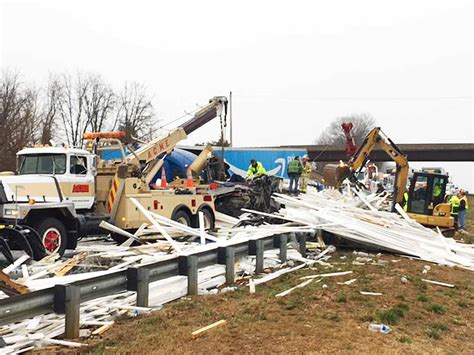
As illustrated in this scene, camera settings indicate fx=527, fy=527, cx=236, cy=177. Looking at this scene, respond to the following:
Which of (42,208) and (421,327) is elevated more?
(42,208)

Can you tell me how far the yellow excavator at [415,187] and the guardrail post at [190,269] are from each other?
12369 mm

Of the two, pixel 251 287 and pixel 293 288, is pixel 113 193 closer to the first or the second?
pixel 251 287

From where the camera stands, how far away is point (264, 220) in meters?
13.3

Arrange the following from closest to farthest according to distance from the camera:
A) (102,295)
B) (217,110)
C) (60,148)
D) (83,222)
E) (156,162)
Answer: (102,295) < (83,222) < (60,148) < (156,162) < (217,110)

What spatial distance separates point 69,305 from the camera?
5406 mm

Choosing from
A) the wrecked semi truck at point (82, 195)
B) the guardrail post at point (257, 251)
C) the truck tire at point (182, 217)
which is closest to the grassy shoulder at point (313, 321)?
the guardrail post at point (257, 251)

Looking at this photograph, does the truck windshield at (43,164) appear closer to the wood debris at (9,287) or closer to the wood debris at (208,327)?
the wood debris at (9,287)

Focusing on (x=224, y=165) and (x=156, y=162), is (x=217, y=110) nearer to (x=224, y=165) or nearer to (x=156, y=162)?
(x=224, y=165)

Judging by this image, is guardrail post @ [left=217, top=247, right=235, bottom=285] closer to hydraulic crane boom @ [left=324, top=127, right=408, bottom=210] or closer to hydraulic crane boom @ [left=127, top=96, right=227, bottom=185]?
hydraulic crane boom @ [left=127, top=96, right=227, bottom=185]

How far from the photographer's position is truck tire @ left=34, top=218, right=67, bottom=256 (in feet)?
36.4

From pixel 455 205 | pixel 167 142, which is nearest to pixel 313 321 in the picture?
pixel 167 142

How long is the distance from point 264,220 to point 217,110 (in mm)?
6739

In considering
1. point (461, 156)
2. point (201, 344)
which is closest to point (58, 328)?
point (201, 344)

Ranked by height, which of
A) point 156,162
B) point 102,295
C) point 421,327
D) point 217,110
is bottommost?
point 421,327
